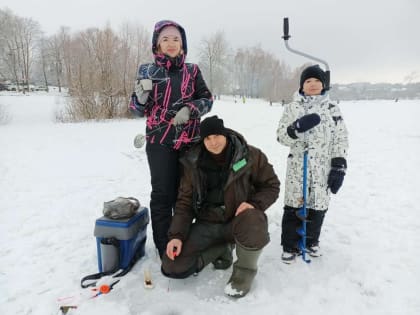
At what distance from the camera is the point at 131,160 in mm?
6535

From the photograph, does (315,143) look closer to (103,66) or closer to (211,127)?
(211,127)

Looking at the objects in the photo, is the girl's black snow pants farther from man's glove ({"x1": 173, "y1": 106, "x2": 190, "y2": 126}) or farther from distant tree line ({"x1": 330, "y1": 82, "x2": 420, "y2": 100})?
distant tree line ({"x1": 330, "y1": 82, "x2": 420, "y2": 100})

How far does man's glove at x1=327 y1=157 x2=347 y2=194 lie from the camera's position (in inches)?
93.5

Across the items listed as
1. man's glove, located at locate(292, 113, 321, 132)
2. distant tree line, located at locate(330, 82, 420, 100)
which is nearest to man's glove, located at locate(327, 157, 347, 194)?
man's glove, located at locate(292, 113, 321, 132)

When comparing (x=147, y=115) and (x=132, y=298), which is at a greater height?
(x=147, y=115)

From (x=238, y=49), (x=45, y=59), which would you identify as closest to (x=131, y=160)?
(x=45, y=59)

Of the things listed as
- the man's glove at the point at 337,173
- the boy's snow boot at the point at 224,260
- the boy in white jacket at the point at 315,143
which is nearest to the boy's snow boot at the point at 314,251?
the boy in white jacket at the point at 315,143

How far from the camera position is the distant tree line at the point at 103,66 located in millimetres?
14852

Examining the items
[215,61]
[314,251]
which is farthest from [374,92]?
[314,251]

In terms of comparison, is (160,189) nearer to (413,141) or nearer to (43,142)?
(43,142)

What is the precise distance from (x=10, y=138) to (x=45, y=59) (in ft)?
129

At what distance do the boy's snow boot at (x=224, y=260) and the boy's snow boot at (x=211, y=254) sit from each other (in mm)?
23

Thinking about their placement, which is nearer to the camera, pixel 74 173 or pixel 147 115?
pixel 147 115

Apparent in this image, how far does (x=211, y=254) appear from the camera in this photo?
7.80 ft
